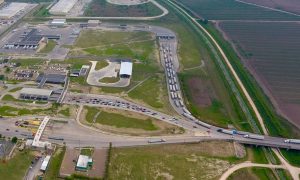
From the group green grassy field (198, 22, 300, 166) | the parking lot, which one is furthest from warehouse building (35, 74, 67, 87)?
green grassy field (198, 22, 300, 166)

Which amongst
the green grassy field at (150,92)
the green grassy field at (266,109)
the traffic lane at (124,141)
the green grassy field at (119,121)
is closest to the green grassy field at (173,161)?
the traffic lane at (124,141)

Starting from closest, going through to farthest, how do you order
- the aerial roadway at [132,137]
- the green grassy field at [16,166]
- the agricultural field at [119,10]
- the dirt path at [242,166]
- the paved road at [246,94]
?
the green grassy field at [16,166]
the dirt path at [242,166]
the paved road at [246,94]
the aerial roadway at [132,137]
the agricultural field at [119,10]

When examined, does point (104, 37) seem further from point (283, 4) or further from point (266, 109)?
point (283, 4)

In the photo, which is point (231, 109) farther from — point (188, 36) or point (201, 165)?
point (188, 36)

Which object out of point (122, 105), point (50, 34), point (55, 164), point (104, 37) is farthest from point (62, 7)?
point (55, 164)

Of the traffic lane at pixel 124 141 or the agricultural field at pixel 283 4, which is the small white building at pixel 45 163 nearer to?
the traffic lane at pixel 124 141

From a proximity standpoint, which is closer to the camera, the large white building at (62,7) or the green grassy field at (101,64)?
the green grassy field at (101,64)

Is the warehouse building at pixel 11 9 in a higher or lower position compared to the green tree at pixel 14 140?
higher
